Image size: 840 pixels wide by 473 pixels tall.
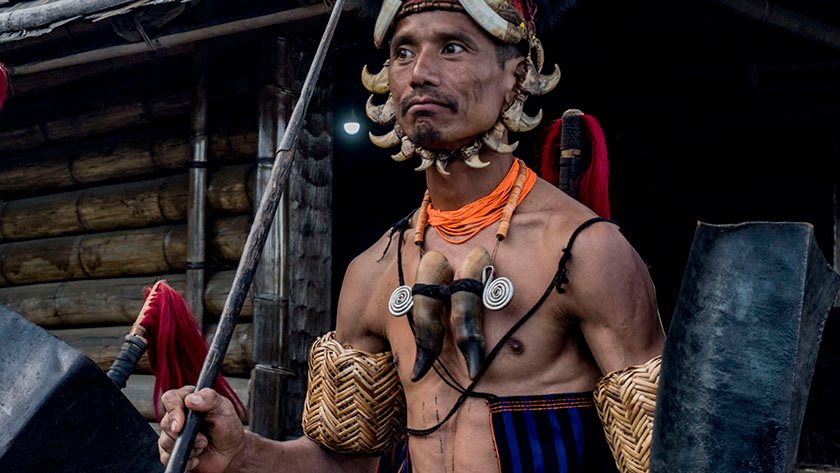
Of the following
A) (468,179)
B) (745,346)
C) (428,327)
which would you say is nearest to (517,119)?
(468,179)

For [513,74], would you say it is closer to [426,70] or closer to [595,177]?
[426,70]

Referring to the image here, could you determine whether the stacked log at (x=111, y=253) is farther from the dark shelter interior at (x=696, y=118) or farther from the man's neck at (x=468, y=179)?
the man's neck at (x=468, y=179)

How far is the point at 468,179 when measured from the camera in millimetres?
2250

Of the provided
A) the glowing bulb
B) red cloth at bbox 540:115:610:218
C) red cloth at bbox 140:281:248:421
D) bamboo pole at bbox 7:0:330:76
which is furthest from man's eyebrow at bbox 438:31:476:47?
the glowing bulb

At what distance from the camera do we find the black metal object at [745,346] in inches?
42.6

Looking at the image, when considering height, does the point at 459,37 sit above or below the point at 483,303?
above

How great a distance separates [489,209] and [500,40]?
0.41 m

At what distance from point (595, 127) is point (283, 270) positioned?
2332 mm

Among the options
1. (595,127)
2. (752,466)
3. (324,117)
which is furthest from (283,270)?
(752,466)

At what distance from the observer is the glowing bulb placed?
6941 mm

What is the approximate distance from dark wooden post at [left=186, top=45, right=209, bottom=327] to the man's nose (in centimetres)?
309

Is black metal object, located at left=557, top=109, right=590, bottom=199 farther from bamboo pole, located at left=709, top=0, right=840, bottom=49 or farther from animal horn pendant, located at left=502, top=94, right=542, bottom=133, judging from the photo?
bamboo pole, located at left=709, top=0, right=840, bottom=49

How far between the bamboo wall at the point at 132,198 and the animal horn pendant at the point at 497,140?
2.44 m

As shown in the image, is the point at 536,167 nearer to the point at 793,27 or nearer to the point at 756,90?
the point at 793,27
